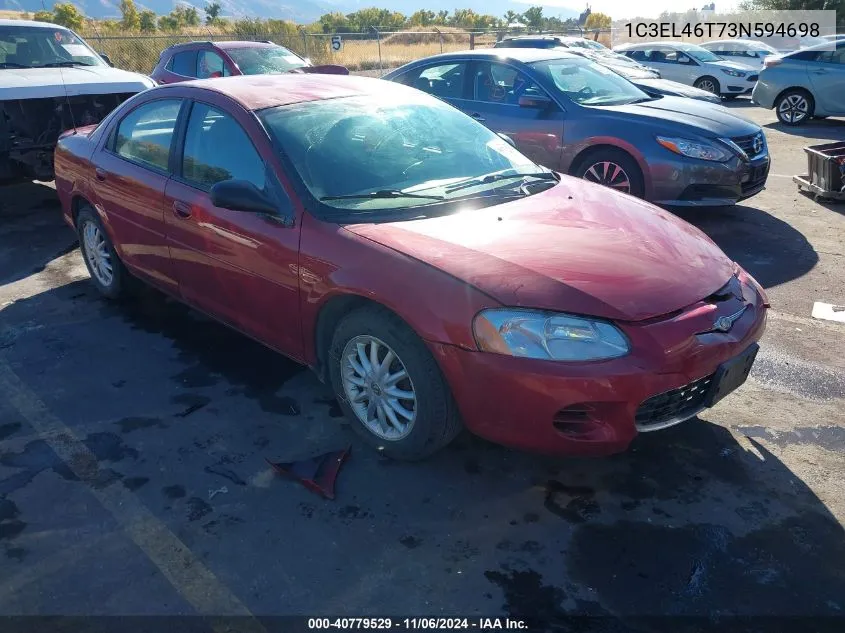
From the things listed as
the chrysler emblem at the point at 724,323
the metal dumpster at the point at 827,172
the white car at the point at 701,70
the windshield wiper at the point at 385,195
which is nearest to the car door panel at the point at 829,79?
the white car at the point at 701,70

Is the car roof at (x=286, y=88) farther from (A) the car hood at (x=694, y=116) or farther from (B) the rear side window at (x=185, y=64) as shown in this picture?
(B) the rear side window at (x=185, y=64)

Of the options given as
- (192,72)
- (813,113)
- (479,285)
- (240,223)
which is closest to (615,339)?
(479,285)

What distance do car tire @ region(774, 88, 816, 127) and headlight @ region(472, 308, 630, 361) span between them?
42.2 ft

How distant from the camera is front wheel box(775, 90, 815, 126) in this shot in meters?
13.2

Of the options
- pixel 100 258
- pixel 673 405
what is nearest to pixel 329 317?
pixel 673 405

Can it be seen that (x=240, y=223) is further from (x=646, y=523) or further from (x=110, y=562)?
(x=646, y=523)

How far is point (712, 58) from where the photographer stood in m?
17.9

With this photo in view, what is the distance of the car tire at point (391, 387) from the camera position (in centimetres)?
298

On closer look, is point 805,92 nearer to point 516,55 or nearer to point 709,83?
point 709,83

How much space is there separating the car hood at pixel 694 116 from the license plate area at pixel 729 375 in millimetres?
4053

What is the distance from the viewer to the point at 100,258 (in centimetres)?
519

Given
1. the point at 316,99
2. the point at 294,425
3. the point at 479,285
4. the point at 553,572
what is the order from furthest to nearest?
1. the point at 316,99
2. the point at 294,425
3. the point at 479,285
4. the point at 553,572

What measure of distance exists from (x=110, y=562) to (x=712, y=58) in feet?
62.3

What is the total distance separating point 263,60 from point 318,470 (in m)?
9.30
